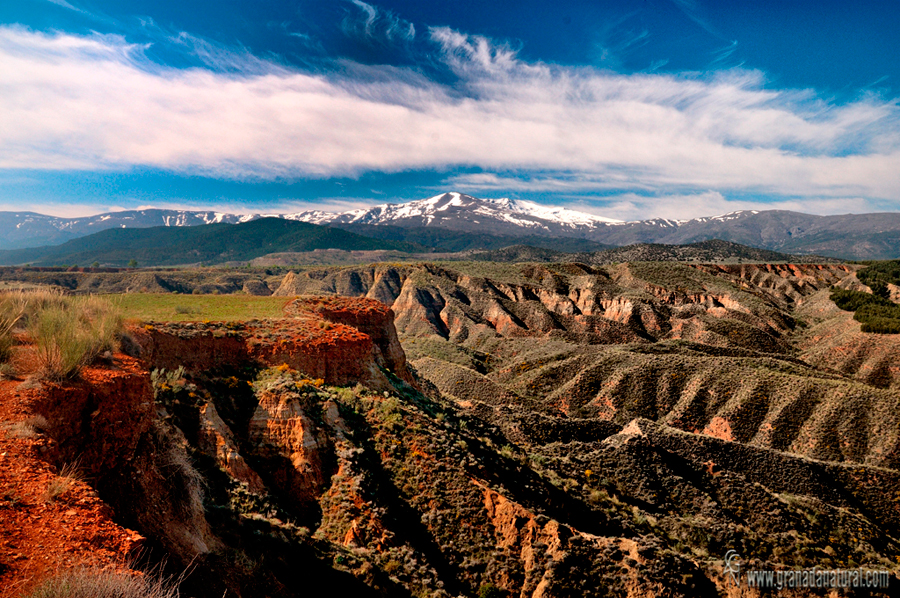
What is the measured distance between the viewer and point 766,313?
6769 cm

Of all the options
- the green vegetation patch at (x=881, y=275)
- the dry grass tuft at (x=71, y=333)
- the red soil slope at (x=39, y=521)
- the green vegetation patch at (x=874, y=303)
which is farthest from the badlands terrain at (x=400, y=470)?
the green vegetation patch at (x=881, y=275)

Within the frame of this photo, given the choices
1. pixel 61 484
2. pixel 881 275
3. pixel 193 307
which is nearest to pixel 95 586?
pixel 61 484

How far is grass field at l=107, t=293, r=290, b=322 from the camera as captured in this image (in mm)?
18031

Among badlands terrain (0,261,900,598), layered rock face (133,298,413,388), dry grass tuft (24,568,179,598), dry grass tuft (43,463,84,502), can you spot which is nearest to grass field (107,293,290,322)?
badlands terrain (0,261,900,598)

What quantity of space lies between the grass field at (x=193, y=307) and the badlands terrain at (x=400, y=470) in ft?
1.16

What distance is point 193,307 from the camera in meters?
20.1

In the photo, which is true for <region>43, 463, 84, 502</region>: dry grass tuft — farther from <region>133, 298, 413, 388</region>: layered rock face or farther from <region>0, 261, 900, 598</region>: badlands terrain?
<region>133, 298, 413, 388</region>: layered rock face

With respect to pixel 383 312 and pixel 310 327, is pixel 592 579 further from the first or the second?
pixel 383 312

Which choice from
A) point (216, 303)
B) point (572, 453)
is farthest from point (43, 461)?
point (572, 453)

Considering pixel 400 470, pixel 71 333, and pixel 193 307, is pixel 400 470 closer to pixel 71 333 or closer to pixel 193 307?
pixel 71 333

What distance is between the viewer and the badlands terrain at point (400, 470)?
7.88m

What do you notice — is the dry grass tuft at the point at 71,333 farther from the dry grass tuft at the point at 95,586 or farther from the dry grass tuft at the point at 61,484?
the dry grass tuft at the point at 95,586

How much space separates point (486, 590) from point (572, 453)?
12472mm

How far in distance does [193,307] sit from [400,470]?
38.9 ft
